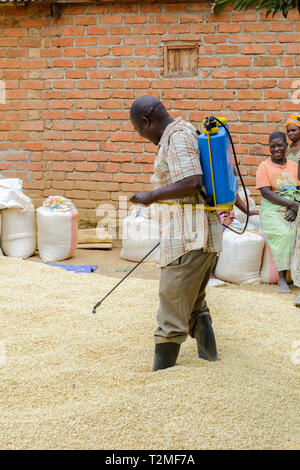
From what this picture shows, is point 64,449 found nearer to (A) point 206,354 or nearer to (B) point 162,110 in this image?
(A) point 206,354

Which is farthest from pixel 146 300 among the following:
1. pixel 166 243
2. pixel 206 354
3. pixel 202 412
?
pixel 202 412

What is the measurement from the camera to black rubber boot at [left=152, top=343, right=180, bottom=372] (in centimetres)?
287

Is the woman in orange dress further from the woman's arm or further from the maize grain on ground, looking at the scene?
the maize grain on ground

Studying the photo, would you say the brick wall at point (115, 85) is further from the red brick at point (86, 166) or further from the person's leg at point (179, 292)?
the person's leg at point (179, 292)

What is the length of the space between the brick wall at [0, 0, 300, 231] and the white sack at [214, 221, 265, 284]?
4.25 feet

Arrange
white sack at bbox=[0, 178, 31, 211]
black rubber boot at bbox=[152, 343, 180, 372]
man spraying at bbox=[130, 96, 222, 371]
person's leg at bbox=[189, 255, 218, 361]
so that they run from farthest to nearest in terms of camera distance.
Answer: white sack at bbox=[0, 178, 31, 211] < person's leg at bbox=[189, 255, 218, 361] < black rubber boot at bbox=[152, 343, 180, 372] < man spraying at bbox=[130, 96, 222, 371]

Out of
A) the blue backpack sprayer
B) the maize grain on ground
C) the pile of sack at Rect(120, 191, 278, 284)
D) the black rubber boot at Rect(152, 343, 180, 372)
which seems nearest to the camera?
the maize grain on ground

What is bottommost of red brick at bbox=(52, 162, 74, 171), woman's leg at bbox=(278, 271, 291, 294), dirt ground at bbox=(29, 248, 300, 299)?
dirt ground at bbox=(29, 248, 300, 299)

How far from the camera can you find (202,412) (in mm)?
2443

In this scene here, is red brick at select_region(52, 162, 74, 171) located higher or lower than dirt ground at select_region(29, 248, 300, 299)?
higher

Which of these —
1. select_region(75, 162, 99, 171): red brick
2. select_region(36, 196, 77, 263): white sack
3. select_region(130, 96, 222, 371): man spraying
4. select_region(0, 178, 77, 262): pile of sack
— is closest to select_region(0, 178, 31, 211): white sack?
select_region(0, 178, 77, 262): pile of sack

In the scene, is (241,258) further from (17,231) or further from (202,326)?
(17,231)

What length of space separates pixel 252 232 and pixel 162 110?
2.94 m

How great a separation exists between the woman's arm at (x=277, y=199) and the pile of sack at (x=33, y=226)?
2.23 metres
